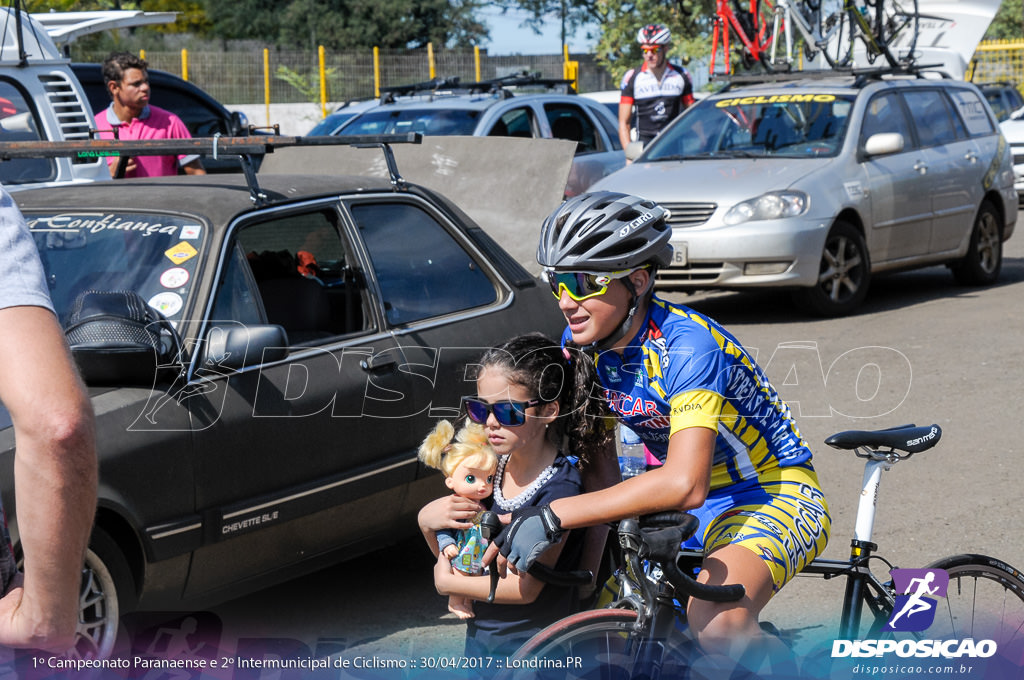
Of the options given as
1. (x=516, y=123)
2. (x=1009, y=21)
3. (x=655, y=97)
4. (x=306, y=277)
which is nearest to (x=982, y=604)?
(x=306, y=277)

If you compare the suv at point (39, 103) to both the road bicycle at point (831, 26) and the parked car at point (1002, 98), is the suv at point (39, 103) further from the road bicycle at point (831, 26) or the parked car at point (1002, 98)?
the parked car at point (1002, 98)

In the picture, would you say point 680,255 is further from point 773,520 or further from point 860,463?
point 773,520

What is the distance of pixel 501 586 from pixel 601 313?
664 mm

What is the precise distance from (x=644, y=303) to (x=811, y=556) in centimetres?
71

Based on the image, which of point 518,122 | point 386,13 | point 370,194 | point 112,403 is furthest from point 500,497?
point 386,13

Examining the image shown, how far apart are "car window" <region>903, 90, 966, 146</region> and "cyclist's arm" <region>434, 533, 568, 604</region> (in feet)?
31.6

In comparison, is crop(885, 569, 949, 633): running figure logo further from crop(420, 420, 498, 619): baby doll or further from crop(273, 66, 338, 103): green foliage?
crop(273, 66, 338, 103): green foliage

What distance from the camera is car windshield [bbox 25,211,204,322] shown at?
14.6 feet

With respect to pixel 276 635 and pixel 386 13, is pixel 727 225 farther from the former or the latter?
pixel 386 13

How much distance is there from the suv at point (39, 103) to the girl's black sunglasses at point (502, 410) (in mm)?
5014

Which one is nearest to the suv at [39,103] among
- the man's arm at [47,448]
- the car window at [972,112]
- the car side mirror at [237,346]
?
the car side mirror at [237,346]

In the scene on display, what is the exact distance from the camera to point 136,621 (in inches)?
158

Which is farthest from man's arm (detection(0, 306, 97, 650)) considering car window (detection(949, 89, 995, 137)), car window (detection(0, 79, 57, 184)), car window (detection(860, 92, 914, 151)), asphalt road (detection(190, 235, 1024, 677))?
car window (detection(949, 89, 995, 137))

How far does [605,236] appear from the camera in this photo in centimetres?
299
